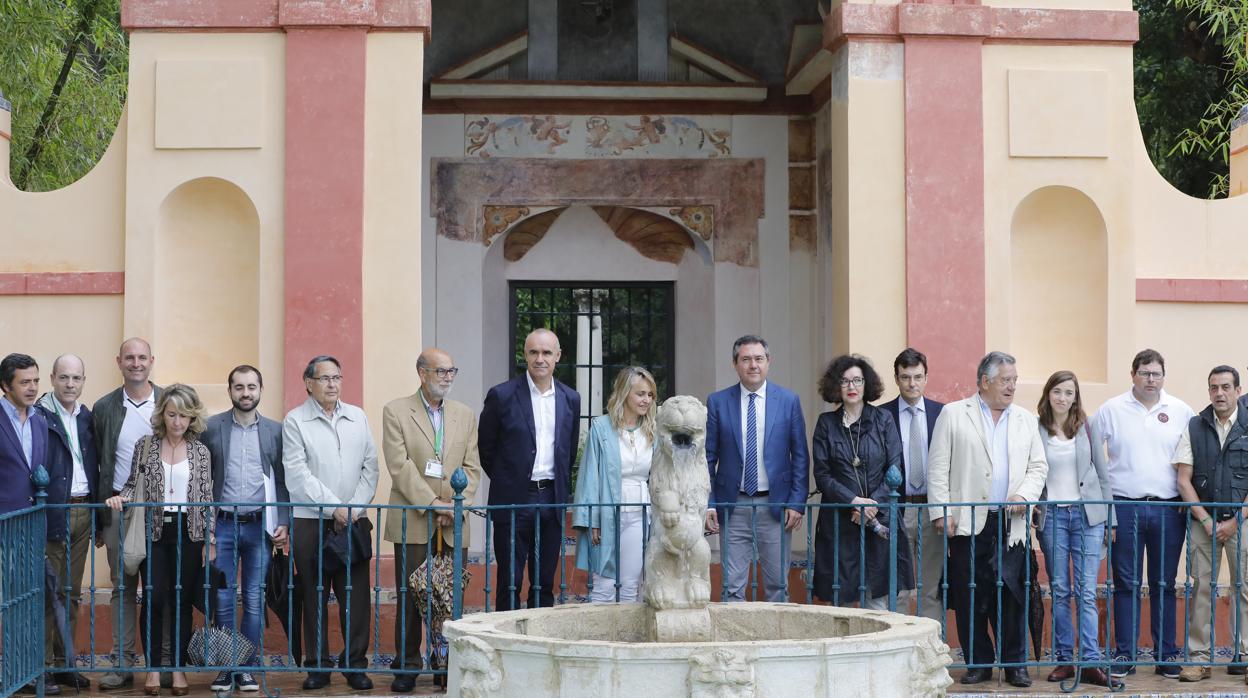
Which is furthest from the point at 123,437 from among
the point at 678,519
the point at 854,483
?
the point at 854,483

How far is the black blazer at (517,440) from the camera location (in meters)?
9.21

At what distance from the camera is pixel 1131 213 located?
Answer: 11102 mm

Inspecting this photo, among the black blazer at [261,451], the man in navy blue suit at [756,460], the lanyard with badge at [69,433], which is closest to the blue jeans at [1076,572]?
the man in navy blue suit at [756,460]

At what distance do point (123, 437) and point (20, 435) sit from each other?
0.56 meters

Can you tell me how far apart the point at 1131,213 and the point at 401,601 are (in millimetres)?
5432

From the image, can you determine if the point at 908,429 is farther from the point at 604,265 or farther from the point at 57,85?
the point at 57,85

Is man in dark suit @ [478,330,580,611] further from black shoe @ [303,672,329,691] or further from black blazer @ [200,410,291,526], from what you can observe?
black blazer @ [200,410,291,526]

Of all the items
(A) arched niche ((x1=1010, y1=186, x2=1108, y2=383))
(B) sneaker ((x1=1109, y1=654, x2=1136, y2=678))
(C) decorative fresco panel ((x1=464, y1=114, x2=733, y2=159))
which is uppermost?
(C) decorative fresco panel ((x1=464, y1=114, x2=733, y2=159))

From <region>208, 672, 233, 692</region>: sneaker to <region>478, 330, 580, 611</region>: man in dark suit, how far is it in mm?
1442

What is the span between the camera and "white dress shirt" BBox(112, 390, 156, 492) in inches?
358

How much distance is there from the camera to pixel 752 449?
9203 millimetres

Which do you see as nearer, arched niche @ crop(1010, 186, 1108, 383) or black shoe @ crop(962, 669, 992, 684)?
black shoe @ crop(962, 669, 992, 684)

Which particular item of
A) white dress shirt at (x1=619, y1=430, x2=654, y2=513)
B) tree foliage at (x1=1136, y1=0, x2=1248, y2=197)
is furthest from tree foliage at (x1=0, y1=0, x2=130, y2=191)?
tree foliage at (x1=1136, y1=0, x2=1248, y2=197)

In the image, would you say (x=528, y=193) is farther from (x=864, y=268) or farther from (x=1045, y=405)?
(x=1045, y=405)
